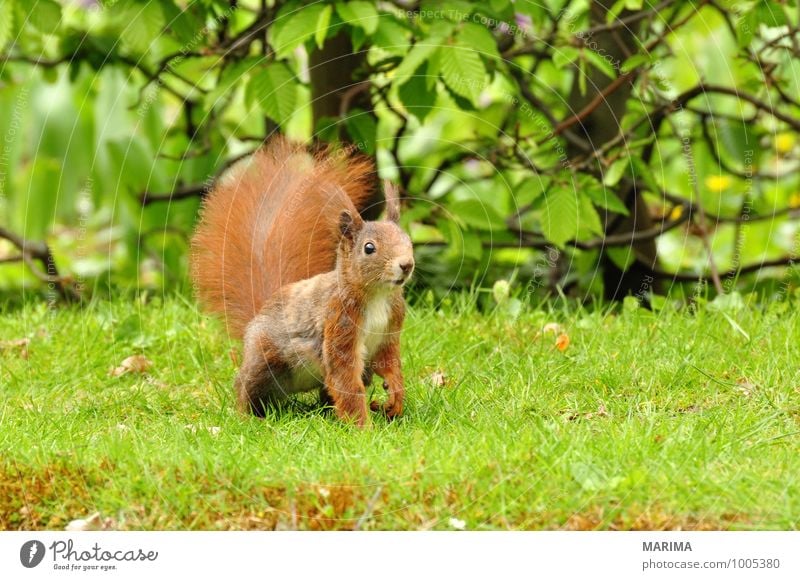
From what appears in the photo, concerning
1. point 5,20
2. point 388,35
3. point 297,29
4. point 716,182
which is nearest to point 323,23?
point 297,29

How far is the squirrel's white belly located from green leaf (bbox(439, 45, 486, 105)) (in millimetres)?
920

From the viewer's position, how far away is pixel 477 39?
369 cm

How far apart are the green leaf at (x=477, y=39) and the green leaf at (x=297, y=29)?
1.45 ft

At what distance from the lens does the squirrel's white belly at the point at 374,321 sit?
2.98 meters

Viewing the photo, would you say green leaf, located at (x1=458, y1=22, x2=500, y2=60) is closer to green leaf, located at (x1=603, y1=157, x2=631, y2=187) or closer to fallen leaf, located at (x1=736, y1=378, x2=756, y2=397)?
green leaf, located at (x1=603, y1=157, x2=631, y2=187)

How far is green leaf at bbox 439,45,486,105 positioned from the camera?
142 inches

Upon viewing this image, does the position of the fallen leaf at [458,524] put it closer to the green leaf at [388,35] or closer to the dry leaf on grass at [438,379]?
the dry leaf on grass at [438,379]

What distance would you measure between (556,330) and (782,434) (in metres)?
1.05

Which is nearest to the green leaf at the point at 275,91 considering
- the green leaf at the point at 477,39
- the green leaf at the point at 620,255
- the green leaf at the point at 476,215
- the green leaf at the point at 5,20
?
the green leaf at the point at 477,39

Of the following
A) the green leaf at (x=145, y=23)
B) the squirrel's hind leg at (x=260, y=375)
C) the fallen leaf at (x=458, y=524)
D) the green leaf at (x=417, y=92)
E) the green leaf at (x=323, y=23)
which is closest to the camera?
the fallen leaf at (x=458, y=524)

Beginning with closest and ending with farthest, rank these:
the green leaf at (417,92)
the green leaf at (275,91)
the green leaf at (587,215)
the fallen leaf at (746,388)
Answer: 1. the fallen leaf at (746,388)
2. the green leaf at (275,91)
3. the green leaf at (417,92)
4. the green leaf at (587,215)

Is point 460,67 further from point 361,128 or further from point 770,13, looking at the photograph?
point 770,13

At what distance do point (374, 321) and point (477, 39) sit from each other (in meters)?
1.16

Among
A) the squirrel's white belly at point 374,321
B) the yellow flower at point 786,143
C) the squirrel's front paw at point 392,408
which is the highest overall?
the yellow flower at point 786,143
